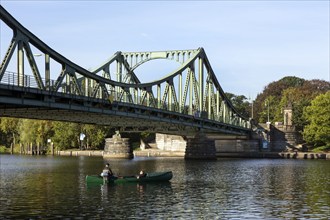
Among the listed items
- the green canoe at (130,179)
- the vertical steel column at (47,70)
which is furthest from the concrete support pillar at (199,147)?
the green canoe at (130,179)

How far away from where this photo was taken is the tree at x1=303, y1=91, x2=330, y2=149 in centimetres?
14800

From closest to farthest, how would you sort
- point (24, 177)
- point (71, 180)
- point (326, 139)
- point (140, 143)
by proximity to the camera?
point (71, 180)
point (24, 177)
point (326, 139)
point (140, 143)

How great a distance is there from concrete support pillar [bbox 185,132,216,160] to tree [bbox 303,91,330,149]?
30.7 metres

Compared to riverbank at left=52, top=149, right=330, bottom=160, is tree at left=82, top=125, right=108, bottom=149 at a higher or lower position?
higher

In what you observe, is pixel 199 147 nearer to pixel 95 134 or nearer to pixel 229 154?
pixel 229 154

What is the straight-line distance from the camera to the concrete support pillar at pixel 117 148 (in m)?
140

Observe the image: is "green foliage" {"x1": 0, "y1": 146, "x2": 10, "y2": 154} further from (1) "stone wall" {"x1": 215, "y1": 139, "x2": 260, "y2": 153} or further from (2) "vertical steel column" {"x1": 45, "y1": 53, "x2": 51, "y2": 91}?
(2) "vertical steel column" {"x1": 45, "y1": 53, "x2": 51, "y2": 91}

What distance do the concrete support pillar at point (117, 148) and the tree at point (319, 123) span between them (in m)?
41.2

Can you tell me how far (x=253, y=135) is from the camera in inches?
6275

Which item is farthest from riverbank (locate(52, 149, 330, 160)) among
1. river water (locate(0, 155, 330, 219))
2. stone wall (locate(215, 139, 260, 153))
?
river water (locate(0, 155, 330, 219))

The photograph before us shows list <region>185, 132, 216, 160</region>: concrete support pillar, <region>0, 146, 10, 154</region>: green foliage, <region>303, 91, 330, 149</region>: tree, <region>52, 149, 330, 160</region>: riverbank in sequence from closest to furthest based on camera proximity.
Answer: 1. <region>185, 132, 216, 160</region>: concrete support pillar
2. <region>52, 149, 330, 160</region>: riverbank
3. <region>303, 91, 330, 149</region>: tree
4. <region>0, 146, 10, 154</region>: green foliage

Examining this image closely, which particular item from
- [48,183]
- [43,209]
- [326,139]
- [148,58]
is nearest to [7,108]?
[48,183]

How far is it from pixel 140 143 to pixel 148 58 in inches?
1709

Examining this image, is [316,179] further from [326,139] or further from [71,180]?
[326,139]
